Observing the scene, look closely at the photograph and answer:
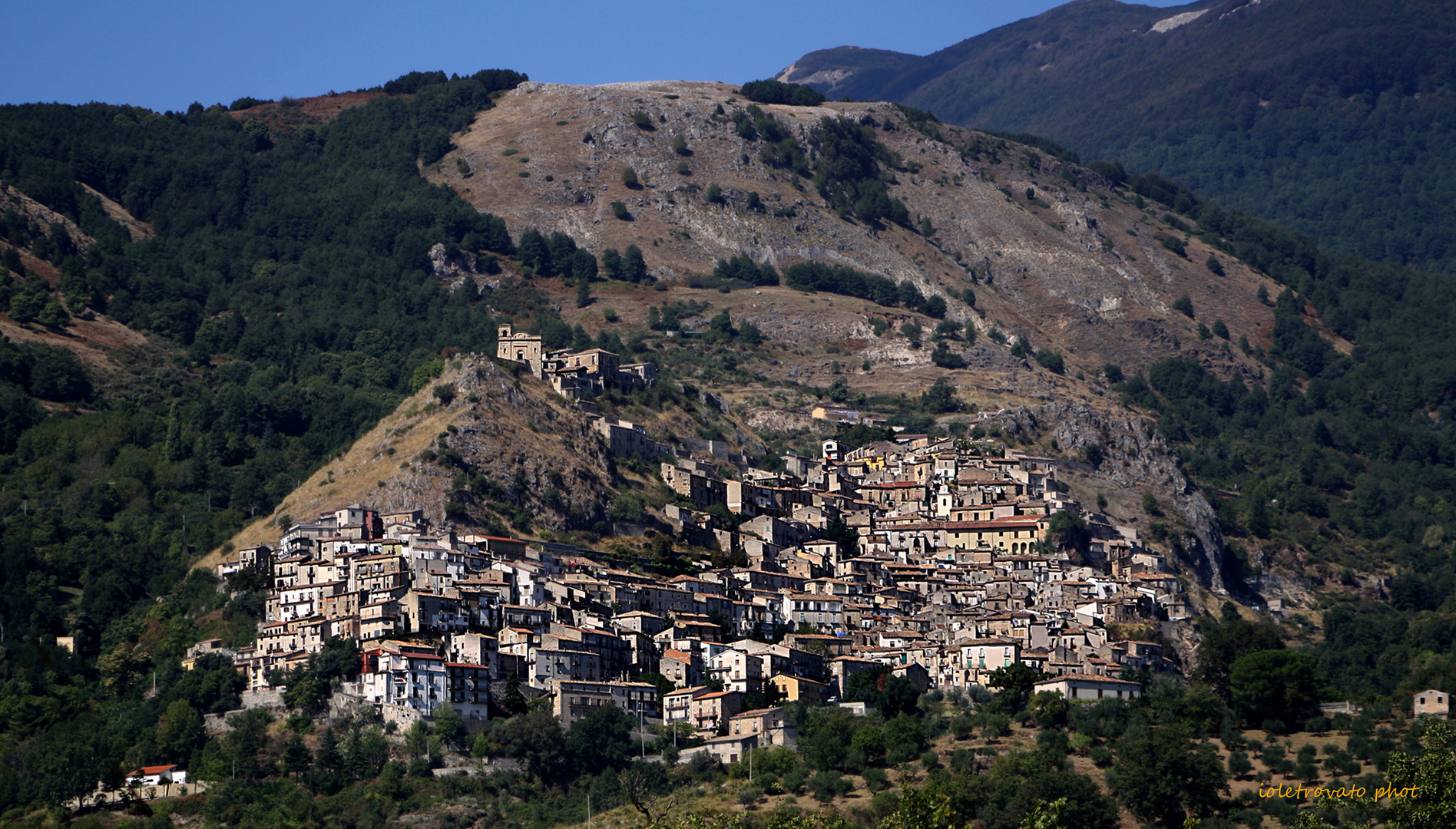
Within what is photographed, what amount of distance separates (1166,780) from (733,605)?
26961 millimetres

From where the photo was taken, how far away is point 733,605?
343 feet

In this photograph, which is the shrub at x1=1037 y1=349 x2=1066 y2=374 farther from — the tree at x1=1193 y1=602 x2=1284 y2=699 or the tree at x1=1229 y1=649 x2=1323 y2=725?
the tree at x1=1229 y1=649 x2=1323 y2=725

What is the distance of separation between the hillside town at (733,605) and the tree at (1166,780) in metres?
8.45

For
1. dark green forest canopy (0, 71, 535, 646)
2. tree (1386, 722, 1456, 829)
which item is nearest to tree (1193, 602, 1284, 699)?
tree (1386, 722, 1456, 829)

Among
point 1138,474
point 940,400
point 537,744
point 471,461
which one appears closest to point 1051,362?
point 940,400

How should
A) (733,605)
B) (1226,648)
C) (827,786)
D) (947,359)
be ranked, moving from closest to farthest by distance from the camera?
(827,786) < (1226,648) < (733,605) < (947,359)

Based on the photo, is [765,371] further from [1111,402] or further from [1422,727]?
[1422,727]

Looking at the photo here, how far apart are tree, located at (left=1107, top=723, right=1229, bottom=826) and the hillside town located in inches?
333

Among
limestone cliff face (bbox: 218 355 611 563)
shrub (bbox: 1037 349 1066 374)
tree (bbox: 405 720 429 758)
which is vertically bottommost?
tree (bbox: 405 720 429 758)

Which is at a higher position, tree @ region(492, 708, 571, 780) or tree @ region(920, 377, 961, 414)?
tree @ region(920, 377, 961, 414)

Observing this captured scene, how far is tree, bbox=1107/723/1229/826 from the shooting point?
277 ft

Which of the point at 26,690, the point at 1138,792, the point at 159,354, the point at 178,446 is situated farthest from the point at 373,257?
the point at 1138,792

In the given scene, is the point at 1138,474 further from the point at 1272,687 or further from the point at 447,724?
the point at 447,724

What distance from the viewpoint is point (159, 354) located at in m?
162
